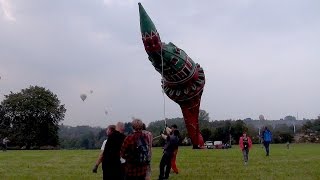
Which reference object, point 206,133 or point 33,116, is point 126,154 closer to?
point 206,133

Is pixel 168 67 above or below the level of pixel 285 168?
above

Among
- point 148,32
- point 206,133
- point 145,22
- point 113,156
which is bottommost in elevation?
point 113,156

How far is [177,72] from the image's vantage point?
2355 cm

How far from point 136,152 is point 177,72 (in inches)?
541

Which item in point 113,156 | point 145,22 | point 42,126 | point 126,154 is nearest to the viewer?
point 126,154

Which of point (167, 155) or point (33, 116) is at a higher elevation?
point (33, 116)

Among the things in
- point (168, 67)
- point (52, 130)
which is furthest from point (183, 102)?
point (52, 130)

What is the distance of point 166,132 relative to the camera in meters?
16.3

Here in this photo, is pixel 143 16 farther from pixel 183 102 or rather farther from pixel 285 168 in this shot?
pixel 285 168

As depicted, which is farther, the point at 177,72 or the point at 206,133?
the point at 206,133

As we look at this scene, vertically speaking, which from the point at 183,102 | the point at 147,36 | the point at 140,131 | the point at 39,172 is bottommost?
the point at 39,172

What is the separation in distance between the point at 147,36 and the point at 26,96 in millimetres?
69422

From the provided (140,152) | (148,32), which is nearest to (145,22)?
(148,32)

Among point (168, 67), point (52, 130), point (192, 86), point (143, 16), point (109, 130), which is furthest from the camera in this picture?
point (52, 130)
